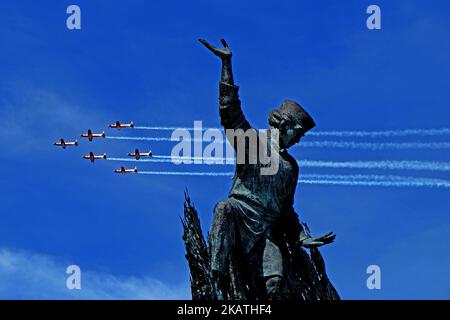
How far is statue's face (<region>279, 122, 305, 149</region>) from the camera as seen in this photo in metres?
33.6

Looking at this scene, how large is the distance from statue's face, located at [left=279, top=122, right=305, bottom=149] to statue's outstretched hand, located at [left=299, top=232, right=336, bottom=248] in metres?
2.23

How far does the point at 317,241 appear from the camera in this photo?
33.7m

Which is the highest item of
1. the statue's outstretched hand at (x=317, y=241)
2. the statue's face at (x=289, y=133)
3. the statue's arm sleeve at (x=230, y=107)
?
the statue's arm sleeve at (x=230, y=107)

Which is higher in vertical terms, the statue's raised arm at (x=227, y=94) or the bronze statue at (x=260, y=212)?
the statue's raised arm at (x=227, y=94)

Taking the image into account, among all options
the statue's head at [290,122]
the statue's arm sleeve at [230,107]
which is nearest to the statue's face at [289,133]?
the statue's head at [290,122]

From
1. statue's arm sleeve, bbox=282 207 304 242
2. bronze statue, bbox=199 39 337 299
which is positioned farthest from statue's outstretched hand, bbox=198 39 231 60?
statue's arm sleeve, bbox=282 207 304 242

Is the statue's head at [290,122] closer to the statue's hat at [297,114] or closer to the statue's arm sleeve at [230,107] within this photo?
the statue's hat at [297,114]

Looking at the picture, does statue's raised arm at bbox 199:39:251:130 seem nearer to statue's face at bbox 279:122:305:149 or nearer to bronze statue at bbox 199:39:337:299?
bronze statue at bbox 199:39:337:299

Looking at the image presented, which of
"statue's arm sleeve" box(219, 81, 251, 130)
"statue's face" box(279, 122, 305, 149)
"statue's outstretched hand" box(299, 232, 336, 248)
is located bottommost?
"statue's outstretched hand" box(299, 232, 336, 248)

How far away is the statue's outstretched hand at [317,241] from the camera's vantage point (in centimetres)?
3356

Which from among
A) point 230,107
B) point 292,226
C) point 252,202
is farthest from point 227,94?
point 292,226

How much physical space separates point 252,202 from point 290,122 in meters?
2.09
